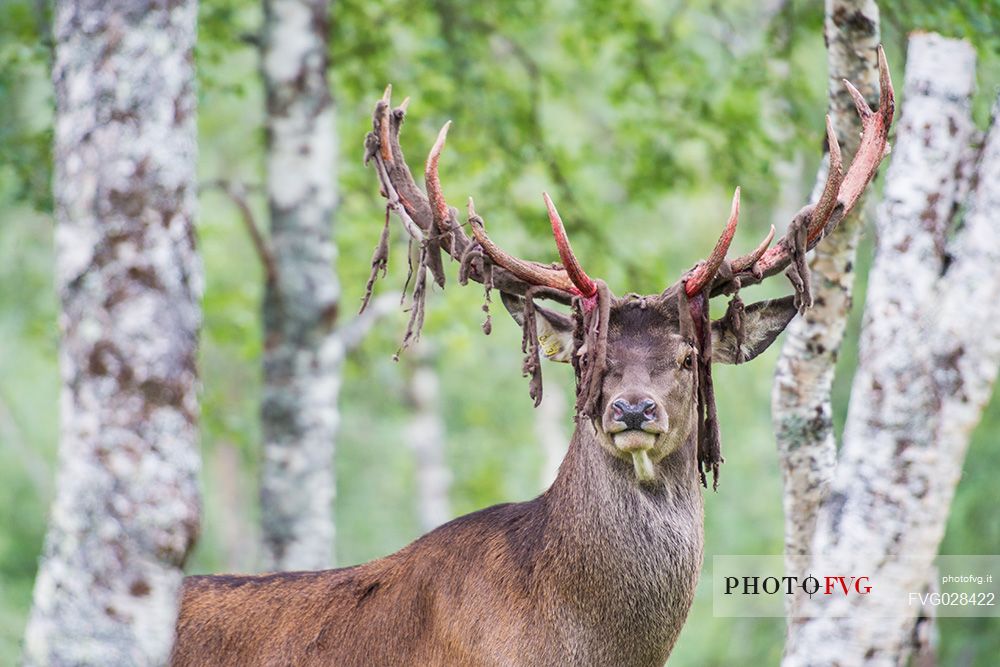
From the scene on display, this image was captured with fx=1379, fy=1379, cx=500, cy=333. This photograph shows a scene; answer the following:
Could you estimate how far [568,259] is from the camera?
17.1ft

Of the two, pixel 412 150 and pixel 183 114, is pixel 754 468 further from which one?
pixel 183 114

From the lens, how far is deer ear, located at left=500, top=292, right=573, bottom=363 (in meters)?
5.63

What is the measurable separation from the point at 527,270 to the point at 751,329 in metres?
0.95

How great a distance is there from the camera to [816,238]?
5.39 m

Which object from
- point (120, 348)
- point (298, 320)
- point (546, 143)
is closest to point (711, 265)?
point (120, 348)

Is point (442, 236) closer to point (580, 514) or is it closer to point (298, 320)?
point (580, 514)

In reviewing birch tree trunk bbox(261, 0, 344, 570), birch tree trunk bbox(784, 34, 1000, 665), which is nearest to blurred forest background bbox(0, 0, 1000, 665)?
birch tree trunk bbox(261, 0, 344, 570)

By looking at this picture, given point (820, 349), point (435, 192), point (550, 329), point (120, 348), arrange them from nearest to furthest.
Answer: point (120, 348) → point (435, 192) → point (550, 329) → point (820, 349)

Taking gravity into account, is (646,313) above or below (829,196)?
below

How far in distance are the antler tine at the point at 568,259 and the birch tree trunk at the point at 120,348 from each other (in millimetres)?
1524

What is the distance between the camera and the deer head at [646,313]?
5109 millimetres

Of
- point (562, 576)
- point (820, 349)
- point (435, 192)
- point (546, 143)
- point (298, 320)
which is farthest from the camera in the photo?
point (546, 143)

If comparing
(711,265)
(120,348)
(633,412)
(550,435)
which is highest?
(711,265)

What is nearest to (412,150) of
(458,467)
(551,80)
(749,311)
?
(551,80)
